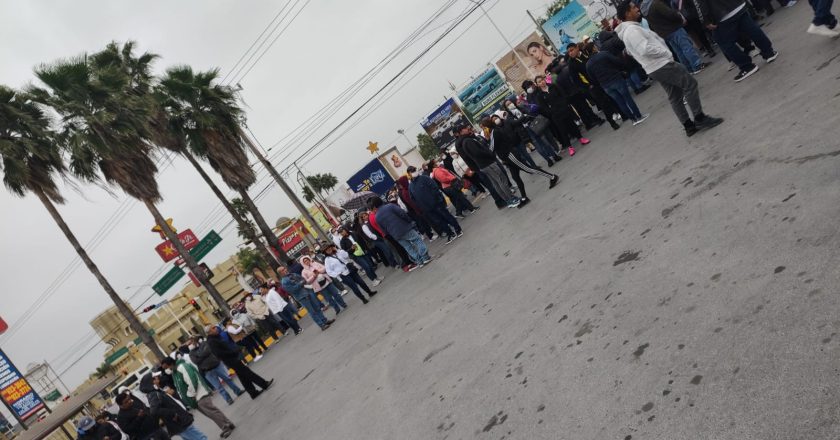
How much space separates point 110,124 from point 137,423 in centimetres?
1725

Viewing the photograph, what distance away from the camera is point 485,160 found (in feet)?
35.6

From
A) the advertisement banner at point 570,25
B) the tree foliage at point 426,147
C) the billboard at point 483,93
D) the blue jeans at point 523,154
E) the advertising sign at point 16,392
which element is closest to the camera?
the blue jeans at point 523,154

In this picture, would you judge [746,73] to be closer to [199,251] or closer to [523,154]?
[523,154]

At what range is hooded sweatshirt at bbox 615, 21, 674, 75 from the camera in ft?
24.4

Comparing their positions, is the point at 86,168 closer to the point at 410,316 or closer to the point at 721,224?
the point at 410,316

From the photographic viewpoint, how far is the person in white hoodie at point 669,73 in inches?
285

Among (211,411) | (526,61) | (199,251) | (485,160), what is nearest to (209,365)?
(211,411)

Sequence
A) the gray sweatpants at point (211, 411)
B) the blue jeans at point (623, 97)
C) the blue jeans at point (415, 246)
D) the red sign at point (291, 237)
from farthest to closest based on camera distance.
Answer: the red sign at point (291, 237), the blue jeans at point (415, 246), the blue jeans at point (623, 97), the gray sweatpants at point (211, 411)

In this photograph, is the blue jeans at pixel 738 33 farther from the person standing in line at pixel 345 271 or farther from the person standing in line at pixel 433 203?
the person standing in line at pixel 345 271

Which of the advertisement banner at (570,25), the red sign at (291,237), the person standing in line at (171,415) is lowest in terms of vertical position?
the person standing in line at (171,415)

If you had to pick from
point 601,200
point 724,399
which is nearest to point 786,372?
point 724,399

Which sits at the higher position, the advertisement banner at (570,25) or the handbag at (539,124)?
the advertisement banner at (570,25)

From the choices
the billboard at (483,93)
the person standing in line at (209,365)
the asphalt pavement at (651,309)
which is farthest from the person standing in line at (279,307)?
the billboard at (483,93)

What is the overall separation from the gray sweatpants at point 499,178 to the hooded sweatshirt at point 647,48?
389 cm
